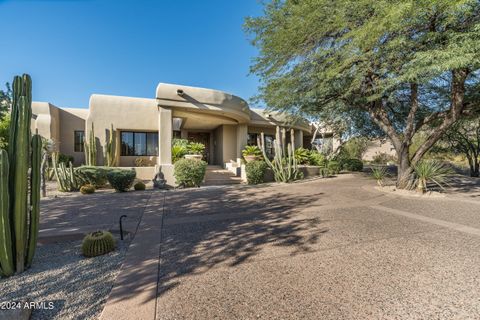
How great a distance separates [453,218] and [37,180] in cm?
851

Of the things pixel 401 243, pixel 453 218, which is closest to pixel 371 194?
pixel 453 218

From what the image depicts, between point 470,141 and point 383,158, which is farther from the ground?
point 470,141

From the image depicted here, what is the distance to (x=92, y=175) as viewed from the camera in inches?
404

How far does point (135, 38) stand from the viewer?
10.6 metres

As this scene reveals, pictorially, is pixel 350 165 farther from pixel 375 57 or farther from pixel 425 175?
pixel 375 57

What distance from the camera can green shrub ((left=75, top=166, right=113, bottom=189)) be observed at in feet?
33.4

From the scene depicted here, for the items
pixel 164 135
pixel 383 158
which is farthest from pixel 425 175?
Answer: pixel 383 158

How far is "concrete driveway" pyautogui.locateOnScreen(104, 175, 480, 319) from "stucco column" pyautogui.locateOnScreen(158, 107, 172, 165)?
5.94m

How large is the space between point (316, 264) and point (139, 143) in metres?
14.6

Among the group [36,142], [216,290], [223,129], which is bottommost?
[216,290]

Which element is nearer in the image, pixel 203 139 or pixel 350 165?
pixel 350 165

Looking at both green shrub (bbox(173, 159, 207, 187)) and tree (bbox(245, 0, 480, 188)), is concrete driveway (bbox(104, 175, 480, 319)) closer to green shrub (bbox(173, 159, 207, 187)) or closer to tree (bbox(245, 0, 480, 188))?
tree (bbox(245, 0, 480, 188))

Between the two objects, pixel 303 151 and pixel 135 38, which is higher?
pixel 135 38

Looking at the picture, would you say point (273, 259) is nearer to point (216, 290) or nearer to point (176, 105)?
point (216, 290)
